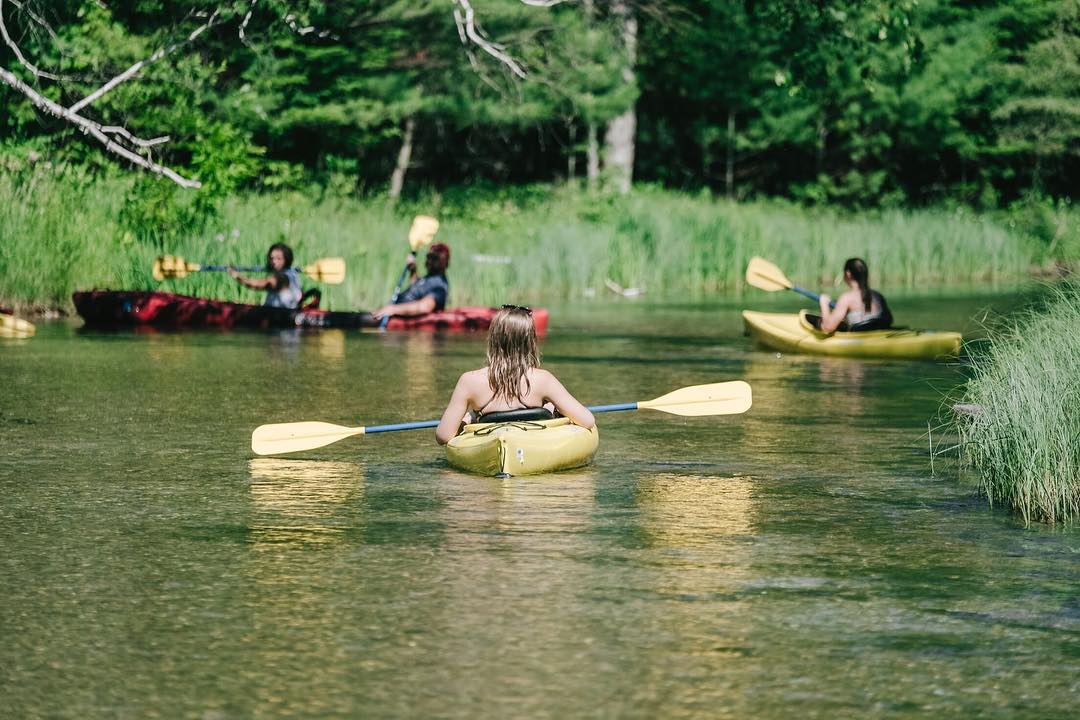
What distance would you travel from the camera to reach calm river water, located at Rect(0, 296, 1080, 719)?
4.99 meters

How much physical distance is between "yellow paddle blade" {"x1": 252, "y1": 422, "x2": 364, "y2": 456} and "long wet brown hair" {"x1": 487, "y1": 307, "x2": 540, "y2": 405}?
0.94 metres

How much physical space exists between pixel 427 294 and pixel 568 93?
12481 millimetres

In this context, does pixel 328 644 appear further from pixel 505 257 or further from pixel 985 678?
pixel 505 257

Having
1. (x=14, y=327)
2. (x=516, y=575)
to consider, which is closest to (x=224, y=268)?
(x=14, y=327)

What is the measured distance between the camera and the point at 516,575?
6.46 m

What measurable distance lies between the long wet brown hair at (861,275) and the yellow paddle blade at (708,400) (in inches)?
233

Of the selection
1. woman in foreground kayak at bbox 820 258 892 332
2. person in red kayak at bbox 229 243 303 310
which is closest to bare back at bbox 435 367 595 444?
woman in foreground kayak at bbox 820 258 892 332

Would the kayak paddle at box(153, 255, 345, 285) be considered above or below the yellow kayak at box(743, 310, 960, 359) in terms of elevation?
above

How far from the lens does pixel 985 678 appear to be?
5.13 m

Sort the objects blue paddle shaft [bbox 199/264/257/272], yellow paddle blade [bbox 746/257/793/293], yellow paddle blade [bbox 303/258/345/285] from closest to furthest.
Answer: yellow paddle blade [bbox 746/257/793/293], blue paddle shaft [bbox 199/264/257/272], yellow paddle blade [bbox 303/258/345/285]

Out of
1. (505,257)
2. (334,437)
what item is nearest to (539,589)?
(334,437)

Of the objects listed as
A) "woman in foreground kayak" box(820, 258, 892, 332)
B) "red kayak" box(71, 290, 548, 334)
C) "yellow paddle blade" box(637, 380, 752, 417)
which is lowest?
"yellow paddle blade" box(637, 380, 752, 417)

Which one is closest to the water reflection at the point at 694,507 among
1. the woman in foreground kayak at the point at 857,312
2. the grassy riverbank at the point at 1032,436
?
the grassy riverbank at the point at 1032,436

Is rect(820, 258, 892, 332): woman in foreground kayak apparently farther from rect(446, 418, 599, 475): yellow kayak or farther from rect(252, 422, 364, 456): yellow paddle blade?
rect(252, 422, 364, 456): yellow paddle blade
